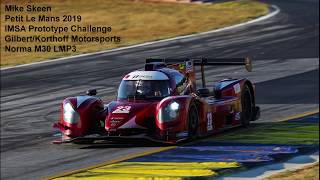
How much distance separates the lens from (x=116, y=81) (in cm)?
2495

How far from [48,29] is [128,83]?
412 centimetres

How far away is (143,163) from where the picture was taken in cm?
1352

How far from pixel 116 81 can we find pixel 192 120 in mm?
11095

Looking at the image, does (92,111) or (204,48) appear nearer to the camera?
(92,111)

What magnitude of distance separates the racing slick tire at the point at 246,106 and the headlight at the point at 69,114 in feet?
13.8

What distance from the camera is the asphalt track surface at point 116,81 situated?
606 inches

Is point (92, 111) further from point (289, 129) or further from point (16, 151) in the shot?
point (289, 129)

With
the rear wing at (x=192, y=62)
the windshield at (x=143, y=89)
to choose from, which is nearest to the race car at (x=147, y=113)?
the windshield at (x=143, y=89)

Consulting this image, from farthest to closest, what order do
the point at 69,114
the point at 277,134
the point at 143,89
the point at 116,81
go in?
the point at 116,81 < the point at 277,134 < the point at 69,114 < the point at 143,89

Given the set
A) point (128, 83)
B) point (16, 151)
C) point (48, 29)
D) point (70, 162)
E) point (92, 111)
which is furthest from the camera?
point (16, 151)

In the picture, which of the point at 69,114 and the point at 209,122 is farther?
the point at 209,122

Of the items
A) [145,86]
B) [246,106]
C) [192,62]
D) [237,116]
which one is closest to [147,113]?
[145,86]

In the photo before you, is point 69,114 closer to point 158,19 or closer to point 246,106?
point 246,106

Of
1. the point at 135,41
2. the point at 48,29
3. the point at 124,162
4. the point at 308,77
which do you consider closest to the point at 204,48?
the point at 135,41
